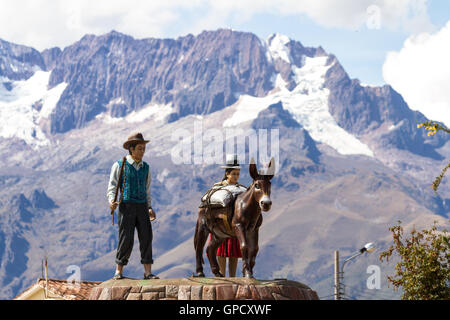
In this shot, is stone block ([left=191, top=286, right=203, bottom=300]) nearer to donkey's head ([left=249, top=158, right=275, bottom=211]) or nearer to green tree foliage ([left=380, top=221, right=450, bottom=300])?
donkey's head ([left=249, top=158, right=275, bottom=211])

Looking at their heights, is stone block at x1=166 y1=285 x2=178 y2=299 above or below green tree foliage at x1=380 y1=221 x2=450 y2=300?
below

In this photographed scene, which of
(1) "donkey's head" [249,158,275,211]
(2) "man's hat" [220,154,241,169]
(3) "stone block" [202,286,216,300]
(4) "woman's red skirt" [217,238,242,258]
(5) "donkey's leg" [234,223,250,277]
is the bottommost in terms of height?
(3) "stone block" [202,286,216,300]

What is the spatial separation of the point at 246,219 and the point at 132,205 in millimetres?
2712

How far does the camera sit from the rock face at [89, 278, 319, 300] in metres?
18.7

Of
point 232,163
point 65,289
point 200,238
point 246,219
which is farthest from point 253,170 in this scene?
point 65,289

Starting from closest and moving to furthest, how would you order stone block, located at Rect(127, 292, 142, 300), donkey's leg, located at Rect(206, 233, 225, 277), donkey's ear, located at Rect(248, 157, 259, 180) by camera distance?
stone block, located at Rect(127, 292, 142, 300) → donkey's ear, located at Rect(248, 157, 259, 180) → donkey's leg, located at Rect(206, 233, 225, 277)

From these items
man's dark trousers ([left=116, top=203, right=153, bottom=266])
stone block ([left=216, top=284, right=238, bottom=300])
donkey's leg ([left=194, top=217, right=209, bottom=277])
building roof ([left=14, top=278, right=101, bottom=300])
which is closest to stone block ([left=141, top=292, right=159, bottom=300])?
stone block ([left=216, top=284, right=238, bottom=300])

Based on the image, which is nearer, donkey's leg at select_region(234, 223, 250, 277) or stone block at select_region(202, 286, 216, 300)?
stone block at select_region(202, 286, 216, 300)

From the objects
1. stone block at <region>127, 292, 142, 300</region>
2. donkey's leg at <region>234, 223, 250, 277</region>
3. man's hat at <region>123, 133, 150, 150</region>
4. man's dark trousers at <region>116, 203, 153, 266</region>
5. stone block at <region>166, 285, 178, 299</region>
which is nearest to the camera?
stone block at <region>166, 285, 178, 299</region>

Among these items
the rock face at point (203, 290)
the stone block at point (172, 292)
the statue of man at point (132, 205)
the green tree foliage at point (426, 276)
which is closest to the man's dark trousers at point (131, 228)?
the statue of man at point (132, 205)

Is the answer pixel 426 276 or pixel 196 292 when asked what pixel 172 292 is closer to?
pixel 196 292
